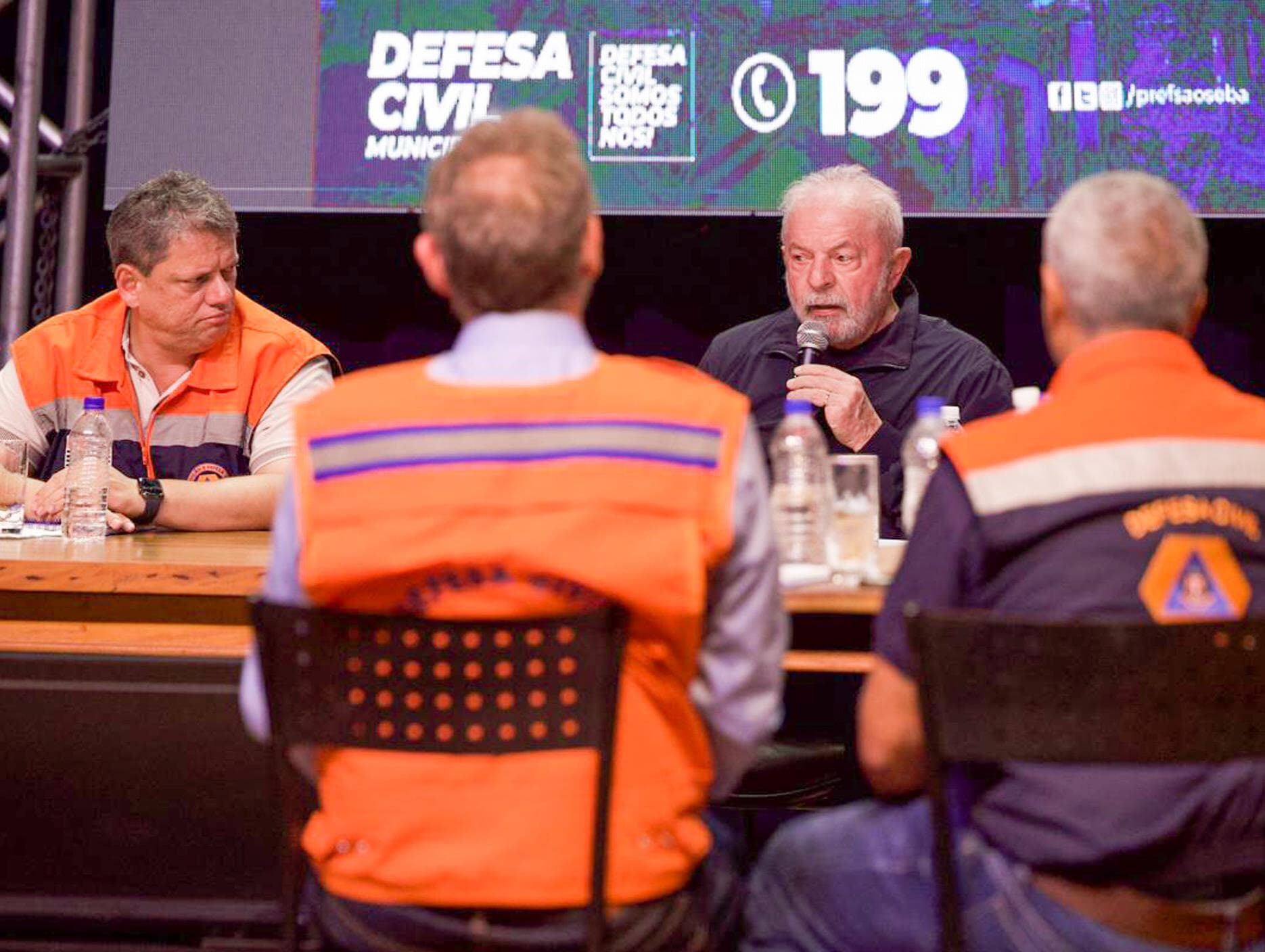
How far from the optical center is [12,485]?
2.52 metres

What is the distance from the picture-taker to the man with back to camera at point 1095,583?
3.94 ft

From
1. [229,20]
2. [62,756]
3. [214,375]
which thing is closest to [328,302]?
[229,20]

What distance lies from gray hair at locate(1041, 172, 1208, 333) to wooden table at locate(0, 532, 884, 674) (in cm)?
73

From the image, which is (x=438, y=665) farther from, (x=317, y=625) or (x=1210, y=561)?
(x=1210, y=561)

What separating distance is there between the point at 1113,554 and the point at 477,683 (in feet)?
1.98

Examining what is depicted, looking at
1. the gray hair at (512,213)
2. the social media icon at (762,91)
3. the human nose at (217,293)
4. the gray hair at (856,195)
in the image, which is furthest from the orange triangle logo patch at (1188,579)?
the social media icon at (762,91)

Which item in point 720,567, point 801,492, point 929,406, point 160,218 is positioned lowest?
point 720,567

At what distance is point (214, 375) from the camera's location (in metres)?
2.79

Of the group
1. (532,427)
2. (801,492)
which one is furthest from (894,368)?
(532,427)

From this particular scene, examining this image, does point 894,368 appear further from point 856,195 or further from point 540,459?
point 540,459

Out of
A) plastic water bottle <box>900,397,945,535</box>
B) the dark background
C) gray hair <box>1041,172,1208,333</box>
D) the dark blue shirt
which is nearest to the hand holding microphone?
the dark blue shirt

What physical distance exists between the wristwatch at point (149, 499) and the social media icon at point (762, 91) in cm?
229

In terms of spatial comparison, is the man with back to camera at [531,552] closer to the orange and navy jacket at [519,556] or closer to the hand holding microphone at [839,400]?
the orange and navy jacket at [519,556]

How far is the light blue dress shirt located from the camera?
1247mm
